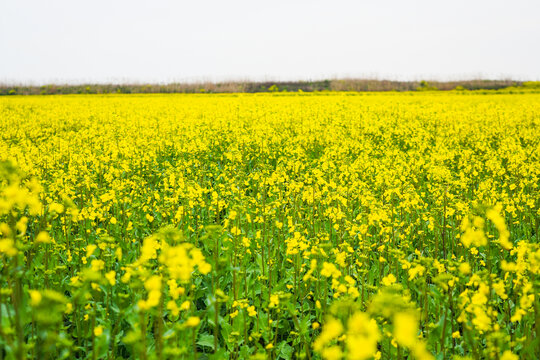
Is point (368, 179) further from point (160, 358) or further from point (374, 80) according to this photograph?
point (374, 80)

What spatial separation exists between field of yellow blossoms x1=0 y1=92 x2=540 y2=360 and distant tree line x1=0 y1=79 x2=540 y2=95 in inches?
1785

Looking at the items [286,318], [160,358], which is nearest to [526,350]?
[286,318]

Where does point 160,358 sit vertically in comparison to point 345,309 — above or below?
below

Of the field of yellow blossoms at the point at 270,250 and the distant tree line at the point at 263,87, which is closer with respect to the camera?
the field of yellow blossoms at the point at 270,250

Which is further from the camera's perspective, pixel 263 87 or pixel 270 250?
pixel 263 87

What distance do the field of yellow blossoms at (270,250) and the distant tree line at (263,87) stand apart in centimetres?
4534

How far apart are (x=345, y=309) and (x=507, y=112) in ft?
70.4

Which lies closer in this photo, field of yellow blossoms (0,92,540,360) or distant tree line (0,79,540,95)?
field of yellow blossoms (0,92,540,360)

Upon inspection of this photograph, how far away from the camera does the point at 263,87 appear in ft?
213

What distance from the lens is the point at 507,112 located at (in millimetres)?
19859

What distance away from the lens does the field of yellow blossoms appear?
2332 millimetres

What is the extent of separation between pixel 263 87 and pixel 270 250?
61806 mm

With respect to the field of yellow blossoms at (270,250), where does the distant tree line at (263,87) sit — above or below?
above

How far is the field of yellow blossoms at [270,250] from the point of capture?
233 centimetres
